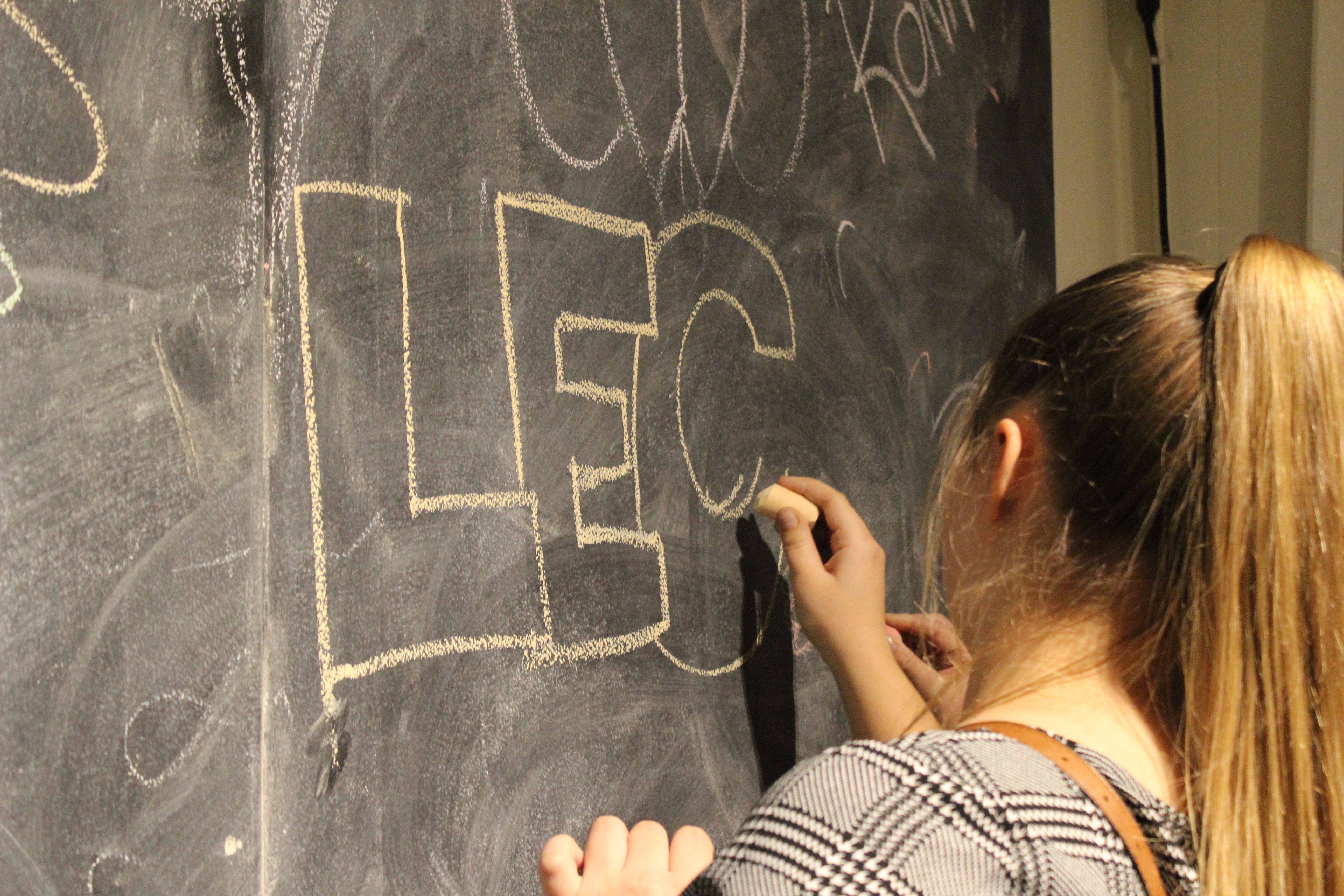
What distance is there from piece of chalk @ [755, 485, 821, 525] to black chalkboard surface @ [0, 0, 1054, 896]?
0.02 meters

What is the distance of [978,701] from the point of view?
0.69 metres

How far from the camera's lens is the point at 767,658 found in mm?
988

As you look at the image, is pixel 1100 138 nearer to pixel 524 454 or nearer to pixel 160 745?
pixel 524 454

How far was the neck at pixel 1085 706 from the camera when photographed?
23.7 inches

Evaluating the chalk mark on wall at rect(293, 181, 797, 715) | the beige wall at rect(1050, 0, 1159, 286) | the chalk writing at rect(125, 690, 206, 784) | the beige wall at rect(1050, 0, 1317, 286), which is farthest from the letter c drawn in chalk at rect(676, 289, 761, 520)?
the beige wall at rect(1050, 0, 1317, 286)

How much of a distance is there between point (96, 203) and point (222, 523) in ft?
0.56

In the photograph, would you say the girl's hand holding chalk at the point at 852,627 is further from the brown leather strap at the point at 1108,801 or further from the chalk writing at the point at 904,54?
the chalk writing at the point at 904,54

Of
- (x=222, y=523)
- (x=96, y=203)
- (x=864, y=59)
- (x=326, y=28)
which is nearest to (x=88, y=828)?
(x=222, y=523)

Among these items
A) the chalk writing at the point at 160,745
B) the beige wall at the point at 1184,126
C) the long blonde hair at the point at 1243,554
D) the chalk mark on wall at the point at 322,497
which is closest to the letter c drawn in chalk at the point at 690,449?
the chalk mark on wall at the point at 322,497

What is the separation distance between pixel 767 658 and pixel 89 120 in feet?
2.30

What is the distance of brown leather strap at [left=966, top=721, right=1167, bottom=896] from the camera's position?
0.54 m

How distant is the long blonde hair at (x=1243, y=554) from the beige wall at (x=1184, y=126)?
1369mm

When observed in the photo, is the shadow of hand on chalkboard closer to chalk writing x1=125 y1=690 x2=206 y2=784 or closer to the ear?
the ear

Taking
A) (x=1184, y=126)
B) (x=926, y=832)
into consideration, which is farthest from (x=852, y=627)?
(x=1184, y=126)
